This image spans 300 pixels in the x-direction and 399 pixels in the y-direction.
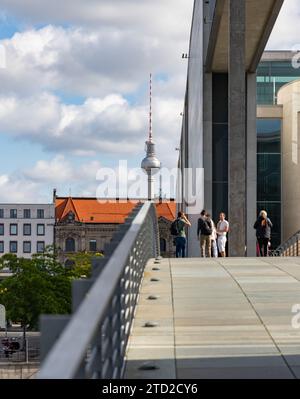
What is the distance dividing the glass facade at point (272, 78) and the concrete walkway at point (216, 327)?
142 feet

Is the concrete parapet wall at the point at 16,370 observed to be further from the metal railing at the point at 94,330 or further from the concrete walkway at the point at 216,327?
the metal railing at the point at 94,330

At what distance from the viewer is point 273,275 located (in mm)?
12898

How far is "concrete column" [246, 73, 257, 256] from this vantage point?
32.6m

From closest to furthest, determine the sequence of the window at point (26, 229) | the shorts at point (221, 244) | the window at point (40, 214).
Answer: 1. the shorts at point (221, 244)
2. the window at point (26, 229)
3. the window at point (40, 214)

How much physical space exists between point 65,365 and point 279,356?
4.29 m

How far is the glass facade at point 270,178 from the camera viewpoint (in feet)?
156

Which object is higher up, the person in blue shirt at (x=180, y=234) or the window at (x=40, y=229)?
the person in blue shirt at (x=180, y=234)

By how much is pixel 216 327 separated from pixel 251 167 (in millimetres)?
25148

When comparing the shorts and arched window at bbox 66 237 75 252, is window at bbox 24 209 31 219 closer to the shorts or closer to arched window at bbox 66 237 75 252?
arched window at bbox 66 237 75 252

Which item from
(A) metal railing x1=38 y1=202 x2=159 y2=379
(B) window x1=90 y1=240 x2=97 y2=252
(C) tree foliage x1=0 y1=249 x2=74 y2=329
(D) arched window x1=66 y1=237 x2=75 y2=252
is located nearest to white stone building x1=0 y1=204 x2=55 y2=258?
(D) arched window x1=66 y1=237 x2=75 y2=252

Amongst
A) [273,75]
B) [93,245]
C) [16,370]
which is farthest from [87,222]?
[16,370]

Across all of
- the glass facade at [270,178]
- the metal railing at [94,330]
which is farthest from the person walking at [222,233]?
the glass facade at [270,178]

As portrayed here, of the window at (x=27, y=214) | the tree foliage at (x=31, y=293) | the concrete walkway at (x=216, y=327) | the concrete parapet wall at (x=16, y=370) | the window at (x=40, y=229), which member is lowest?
the concrete parapet wall at (x=16, y=370)
